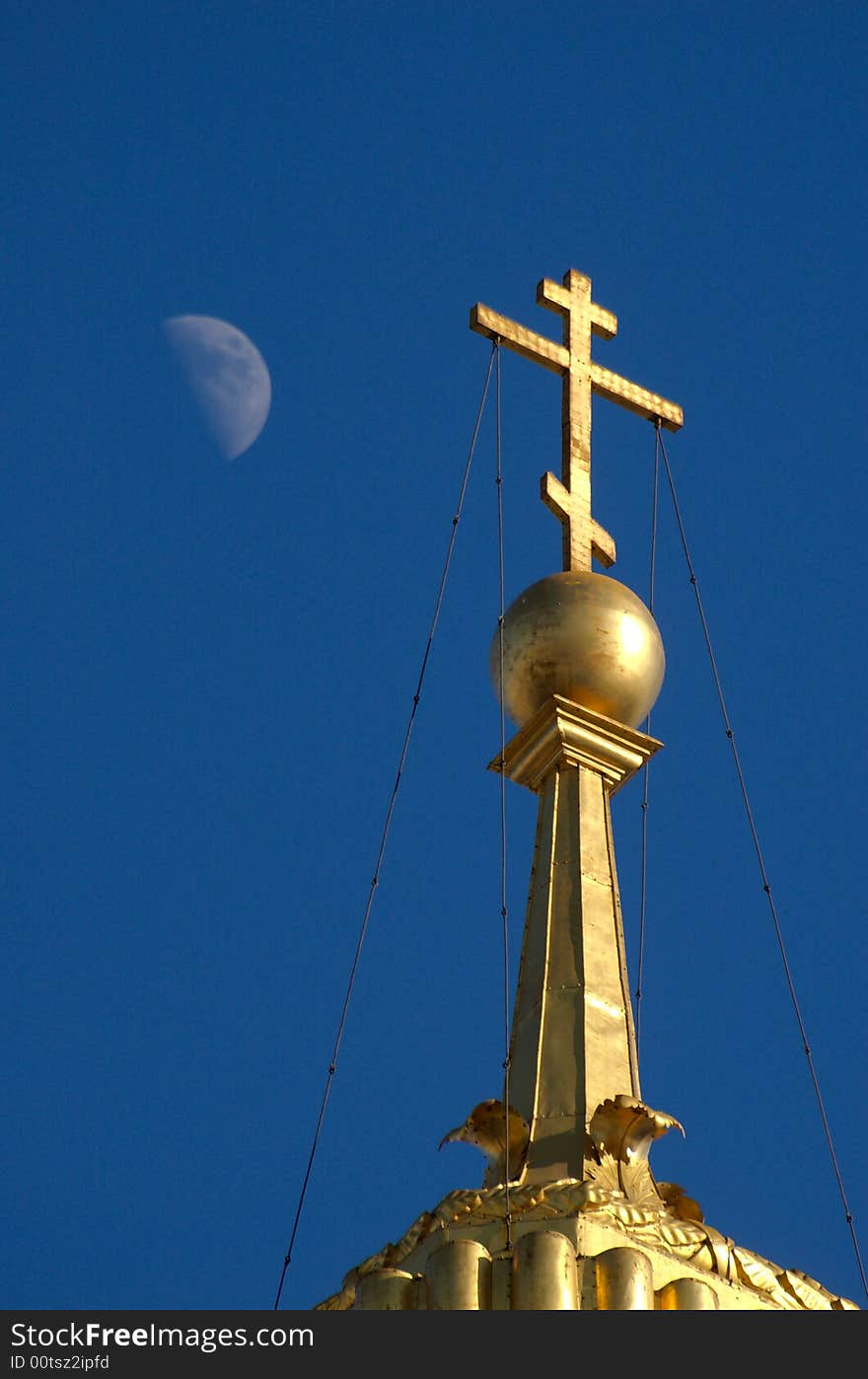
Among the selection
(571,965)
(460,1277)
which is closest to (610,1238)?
(460,1277)

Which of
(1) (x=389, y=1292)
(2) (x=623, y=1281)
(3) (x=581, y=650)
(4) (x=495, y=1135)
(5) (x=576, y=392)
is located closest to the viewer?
(2) (x=623, y=1281)

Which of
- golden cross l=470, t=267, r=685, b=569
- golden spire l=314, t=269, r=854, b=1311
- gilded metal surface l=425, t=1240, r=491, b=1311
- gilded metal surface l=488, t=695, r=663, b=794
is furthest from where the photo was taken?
golden cross l=470, t=267, r=685, b=569

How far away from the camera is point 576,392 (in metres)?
28.8

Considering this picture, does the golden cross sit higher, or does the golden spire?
the golden cross

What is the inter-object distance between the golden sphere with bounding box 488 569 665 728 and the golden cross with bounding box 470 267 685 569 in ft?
4.73

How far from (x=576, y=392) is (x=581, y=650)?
4.11m

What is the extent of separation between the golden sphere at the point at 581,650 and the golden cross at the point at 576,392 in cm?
144

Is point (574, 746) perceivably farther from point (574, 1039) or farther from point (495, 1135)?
point (495, 1135)

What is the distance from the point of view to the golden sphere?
2572cm

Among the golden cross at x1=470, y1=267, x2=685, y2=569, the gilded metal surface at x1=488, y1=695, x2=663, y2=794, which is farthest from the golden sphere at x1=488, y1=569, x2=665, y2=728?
the golden cross at x1=470, y1=267, x2=685, y2=569

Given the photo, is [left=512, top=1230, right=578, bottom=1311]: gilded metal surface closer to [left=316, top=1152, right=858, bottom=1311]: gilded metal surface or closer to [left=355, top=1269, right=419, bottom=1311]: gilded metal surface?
[left=316, top=1152, right=858, bottom=1311]: gilded metal surface

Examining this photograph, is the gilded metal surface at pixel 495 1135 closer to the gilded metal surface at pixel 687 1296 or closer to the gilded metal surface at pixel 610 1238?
the gilded metal surface at pixel 610 1238

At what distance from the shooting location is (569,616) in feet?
84.6

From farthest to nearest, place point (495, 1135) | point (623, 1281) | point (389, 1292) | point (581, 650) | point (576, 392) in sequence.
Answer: point (576, 392) < point (581, 650) < point (495, 1135) < point (389, 1292) < point (623, 1281)
